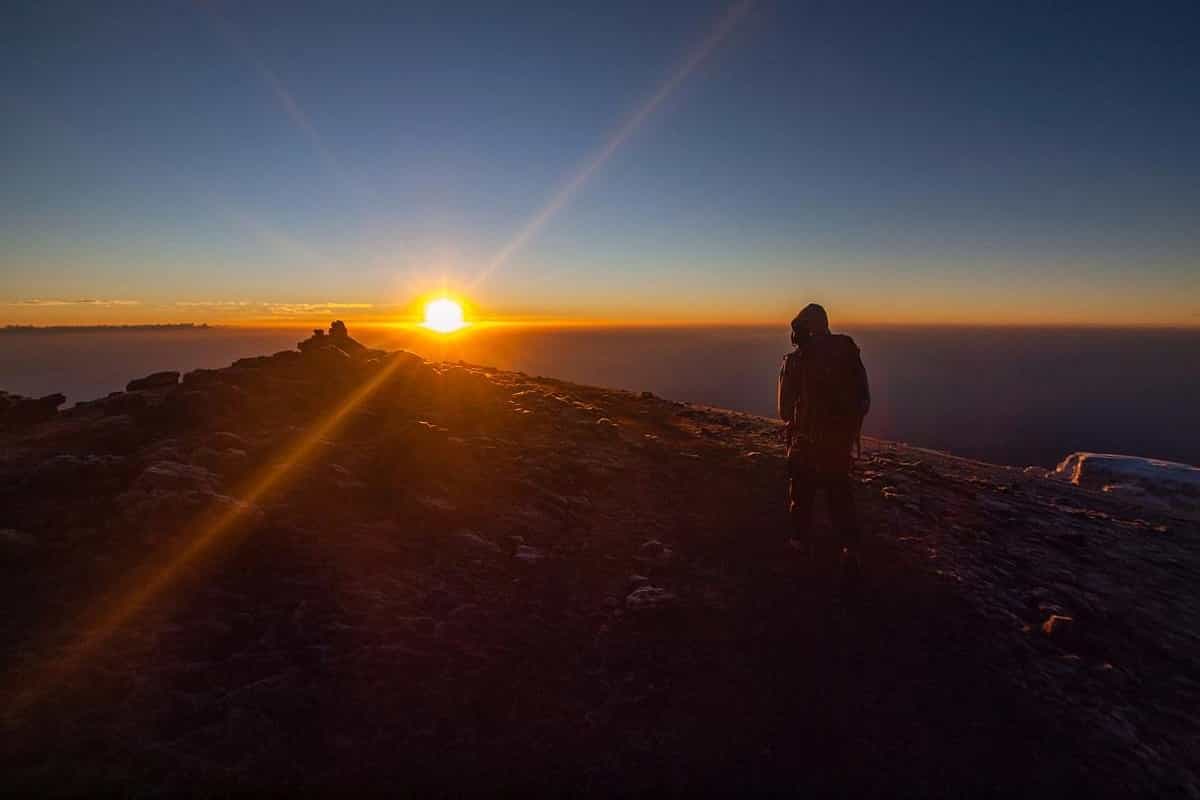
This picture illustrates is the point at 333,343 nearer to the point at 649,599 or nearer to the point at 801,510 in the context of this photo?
the point at 649,599

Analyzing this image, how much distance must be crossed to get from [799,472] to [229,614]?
7.04 meters

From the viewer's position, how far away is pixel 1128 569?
9.52 meters

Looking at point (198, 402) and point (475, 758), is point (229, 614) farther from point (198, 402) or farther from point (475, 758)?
point (198, 402)

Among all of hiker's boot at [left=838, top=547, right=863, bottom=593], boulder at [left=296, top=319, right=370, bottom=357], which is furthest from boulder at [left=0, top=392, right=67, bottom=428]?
hiker's boot at [left=838, top=547, right=863, bottom=593]

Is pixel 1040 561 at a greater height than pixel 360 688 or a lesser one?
lesser

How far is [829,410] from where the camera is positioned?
310 inches

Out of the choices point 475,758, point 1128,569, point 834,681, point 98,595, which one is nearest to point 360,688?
point 475,758

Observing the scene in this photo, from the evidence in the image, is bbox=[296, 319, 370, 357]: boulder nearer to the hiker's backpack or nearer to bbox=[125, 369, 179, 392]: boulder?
bbox=[125, 369, 179, 392]: boulder

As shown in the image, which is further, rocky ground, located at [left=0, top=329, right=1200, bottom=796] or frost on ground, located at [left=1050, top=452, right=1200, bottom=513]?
frost on ground, located at [left=1050, top=452, right=1200, bottom=513]

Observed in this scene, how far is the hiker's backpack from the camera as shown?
7.82 meters

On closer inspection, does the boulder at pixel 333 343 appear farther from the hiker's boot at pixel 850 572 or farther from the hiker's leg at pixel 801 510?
the hiker's boot at pixel 850 572

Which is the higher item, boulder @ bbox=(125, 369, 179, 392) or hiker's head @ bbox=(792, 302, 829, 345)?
hiker's head @ bbox=(792, 302, 829, 345)

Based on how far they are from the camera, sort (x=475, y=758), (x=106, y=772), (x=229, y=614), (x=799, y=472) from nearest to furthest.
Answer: (x=106, y=772)
(x=475, y=758)
(x=229, y=614)
(x=799, y=472)

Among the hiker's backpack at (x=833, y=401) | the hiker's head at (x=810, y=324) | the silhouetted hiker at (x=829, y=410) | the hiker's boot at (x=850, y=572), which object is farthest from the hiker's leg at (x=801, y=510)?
the hiker's head at (x=810, y=324)
